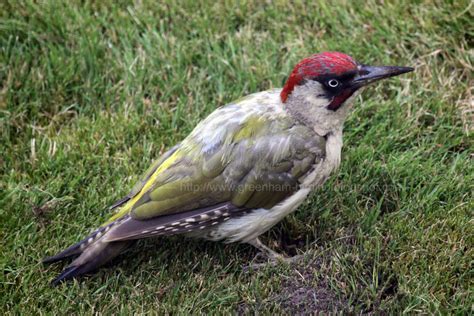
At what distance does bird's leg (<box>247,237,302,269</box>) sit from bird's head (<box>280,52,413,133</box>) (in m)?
0.78

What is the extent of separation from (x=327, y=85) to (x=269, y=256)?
1088 millimetres

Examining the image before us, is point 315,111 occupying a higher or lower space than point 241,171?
higher

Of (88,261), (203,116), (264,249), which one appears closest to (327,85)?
(264,249)

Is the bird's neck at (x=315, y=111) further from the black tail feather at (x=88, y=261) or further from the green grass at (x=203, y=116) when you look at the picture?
the black tail feather at (x=88, y=261)

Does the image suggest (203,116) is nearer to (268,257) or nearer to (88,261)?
(268,257)

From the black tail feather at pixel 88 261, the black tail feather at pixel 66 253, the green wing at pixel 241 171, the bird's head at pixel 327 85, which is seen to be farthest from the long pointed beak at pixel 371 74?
the black tail feather at pixel 66 253

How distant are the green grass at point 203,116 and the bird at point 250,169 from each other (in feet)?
0.84

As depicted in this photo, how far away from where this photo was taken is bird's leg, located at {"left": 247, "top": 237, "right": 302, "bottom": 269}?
4.15 meters

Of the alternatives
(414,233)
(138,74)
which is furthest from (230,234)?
(138,74)

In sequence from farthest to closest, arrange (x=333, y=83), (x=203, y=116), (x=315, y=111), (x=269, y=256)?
1. (x=203, y=116)
2. (x=269, y=256)
3. (x=315, y=111)
4. (x=333, y=83)

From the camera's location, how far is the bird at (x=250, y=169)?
396 cm

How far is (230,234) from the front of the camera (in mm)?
4164

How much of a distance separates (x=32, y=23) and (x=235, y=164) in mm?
2540

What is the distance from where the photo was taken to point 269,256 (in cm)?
426
